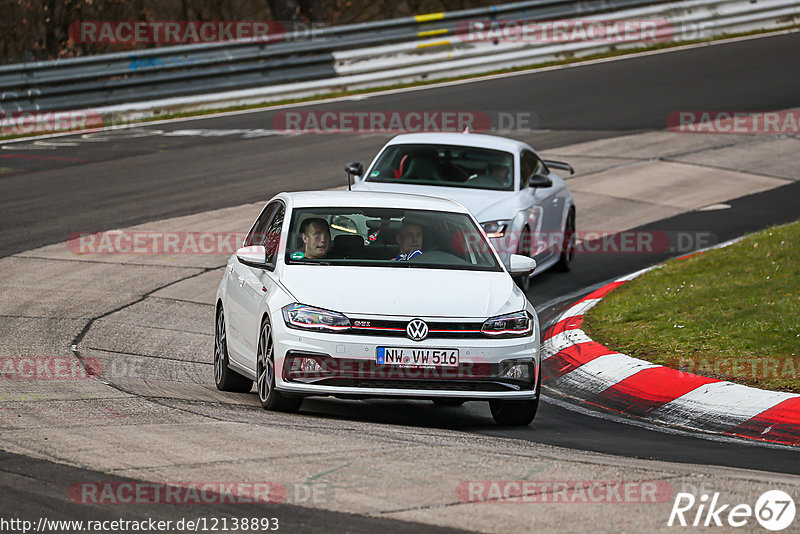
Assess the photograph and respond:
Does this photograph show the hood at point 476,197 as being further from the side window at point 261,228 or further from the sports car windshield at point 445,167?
the side window at point 261,228

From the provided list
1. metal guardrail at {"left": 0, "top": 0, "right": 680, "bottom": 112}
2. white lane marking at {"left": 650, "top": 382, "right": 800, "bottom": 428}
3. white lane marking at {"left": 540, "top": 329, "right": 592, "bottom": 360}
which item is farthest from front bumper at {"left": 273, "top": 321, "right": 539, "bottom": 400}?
metal guardrail at {"left": 0, "top": 0, "right": 680, "bottom": 112}

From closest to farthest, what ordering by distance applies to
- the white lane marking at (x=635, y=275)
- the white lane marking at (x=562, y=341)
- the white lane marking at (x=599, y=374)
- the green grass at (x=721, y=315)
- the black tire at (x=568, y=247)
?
the green grass at (x=721, y=315) → the white lane marking at (x=599, y=374) → the white lane marking at (x=562, y=341) → the white lane marking at (x=635, y=275) → the black tire at (x=568, y=247)

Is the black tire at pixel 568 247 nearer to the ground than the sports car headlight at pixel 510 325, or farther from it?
nearer to the ground

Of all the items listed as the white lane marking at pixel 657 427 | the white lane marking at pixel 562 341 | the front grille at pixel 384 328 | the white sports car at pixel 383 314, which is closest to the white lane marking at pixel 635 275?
the white lane marking at pixel 562 341

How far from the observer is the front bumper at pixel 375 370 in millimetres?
7895

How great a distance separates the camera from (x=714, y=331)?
10.6 m

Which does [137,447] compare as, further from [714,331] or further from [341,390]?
[714,331]

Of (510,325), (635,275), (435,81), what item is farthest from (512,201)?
(435,81)

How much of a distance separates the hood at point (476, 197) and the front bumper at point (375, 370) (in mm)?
5270

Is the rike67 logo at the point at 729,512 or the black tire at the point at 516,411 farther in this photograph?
the black tire at the point at 516,411

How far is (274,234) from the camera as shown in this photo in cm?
939

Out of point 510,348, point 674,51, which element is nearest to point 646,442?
point 510,348

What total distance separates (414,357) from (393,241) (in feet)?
4.62

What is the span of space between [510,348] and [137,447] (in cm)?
257
